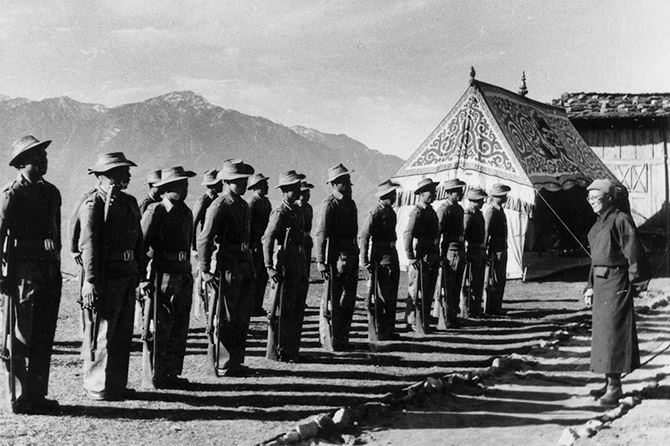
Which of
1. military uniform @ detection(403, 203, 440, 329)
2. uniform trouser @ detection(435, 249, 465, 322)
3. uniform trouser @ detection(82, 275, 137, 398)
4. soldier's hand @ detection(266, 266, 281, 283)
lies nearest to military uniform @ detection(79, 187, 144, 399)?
uniform trouser @ detection(82, 275, 137, 398)

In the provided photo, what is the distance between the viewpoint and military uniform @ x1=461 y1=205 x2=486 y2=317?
429 inches

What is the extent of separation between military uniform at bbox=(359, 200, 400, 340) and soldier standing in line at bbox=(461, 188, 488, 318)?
2.24 meters

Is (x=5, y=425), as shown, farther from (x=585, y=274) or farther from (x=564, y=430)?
(x=585, y=274)

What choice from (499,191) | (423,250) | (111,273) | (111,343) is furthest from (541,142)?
(111,343)

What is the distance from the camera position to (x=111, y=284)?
19.4ft

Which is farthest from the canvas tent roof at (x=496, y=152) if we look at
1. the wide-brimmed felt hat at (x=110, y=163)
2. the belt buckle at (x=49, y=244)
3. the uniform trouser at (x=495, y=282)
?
the belt buckle at (x=49, y=244)

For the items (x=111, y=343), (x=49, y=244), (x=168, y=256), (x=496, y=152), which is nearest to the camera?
(x=49, y=244)

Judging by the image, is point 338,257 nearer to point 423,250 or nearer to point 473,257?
point 423,250

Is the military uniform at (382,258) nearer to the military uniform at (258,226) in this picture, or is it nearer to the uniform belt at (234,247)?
the military uniform at (258,226)

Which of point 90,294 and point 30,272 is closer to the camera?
point 30,272

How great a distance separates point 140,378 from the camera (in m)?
6.82

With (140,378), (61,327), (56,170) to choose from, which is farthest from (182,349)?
(56,170)

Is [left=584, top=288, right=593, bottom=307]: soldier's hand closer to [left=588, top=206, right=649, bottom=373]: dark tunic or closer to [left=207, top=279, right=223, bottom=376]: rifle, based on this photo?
[left=588, top=206, right=649, bottom=373]: dark tunic

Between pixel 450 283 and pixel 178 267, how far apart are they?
506 cm
